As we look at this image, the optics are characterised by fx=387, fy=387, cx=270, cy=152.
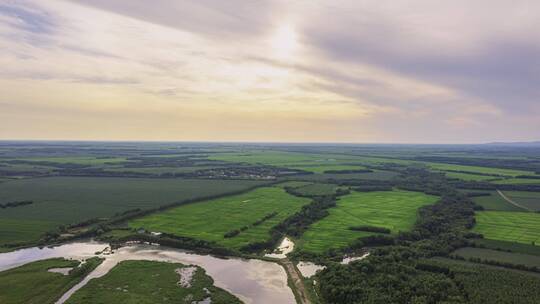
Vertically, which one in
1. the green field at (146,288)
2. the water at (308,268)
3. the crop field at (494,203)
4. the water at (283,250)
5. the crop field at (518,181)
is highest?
the crop field at (518,181)

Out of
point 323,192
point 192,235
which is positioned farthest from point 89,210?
point 323,192

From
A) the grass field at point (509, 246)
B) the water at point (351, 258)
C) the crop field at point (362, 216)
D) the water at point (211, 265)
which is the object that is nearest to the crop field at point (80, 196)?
the water at point (211, 265)

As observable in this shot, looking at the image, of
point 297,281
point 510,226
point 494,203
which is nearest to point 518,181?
point 494,203

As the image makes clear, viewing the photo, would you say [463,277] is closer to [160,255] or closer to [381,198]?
[160,255]

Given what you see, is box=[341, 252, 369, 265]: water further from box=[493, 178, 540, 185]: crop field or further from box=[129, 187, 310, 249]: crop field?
box=[493, 178, 540, 185]: crop field

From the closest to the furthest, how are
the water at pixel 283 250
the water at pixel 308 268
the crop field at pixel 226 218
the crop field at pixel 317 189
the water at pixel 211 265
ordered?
1. the water at pixel 211 265
2. the water at pixel 308 268
3. the water at pixel 283 250
4. the crop field at pixel 226 218
5. the crop field at pixel 317 189

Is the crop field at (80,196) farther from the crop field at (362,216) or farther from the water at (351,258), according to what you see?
the water at (351,258)

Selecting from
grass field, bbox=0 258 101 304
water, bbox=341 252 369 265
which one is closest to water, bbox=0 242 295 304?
grass field, bbox=0 258 101 304

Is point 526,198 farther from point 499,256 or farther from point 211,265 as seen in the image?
point 211,265
